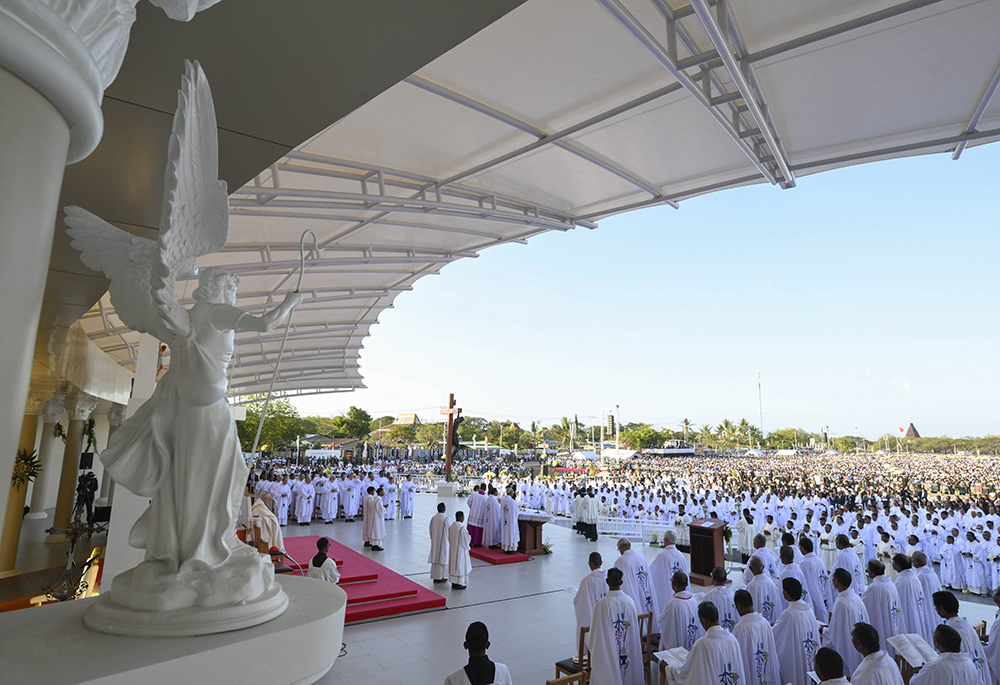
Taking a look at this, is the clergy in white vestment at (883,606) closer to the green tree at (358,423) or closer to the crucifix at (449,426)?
the crucifix at (449,426)

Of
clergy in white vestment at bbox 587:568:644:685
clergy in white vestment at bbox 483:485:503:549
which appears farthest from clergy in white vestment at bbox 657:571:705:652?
clergy in white vestment at bbox 483:485:503:549

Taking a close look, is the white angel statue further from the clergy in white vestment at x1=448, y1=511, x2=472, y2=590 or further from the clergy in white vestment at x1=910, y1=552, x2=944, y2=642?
the clergy in white vestment at x1=910, y1=552, x2=944, y2=642

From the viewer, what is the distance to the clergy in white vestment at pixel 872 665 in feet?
14.0

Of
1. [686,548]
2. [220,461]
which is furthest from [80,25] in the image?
[686,548]

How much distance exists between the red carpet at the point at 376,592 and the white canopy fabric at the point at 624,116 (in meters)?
5.98

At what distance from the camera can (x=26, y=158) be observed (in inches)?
54.2

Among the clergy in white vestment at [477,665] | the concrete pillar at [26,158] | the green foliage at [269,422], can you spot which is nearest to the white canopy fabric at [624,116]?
the concrete pillar at [26,158]

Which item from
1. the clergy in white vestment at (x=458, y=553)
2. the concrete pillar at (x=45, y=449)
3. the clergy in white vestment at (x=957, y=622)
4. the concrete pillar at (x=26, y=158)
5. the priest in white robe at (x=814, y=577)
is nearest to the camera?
the concrete pillar at (x=26, y=158)

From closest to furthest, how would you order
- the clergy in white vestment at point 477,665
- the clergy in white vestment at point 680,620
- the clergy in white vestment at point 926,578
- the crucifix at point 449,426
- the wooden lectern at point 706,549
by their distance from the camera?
1. the clergy in white vestment at point 477,665
2. the clergy in white vestment at point 680,620
3. the clergy in white vestment at point 926,578
4. the wooden lectern at point 706,549
5. the crucifix at point 449,426

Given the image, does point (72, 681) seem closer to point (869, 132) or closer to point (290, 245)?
point (869, 132)

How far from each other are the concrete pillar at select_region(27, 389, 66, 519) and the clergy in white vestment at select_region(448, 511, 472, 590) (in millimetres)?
10046

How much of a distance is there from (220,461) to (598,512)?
1675cm

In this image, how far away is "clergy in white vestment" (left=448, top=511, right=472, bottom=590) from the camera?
33.1 ft

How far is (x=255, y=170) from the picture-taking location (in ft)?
14.2
